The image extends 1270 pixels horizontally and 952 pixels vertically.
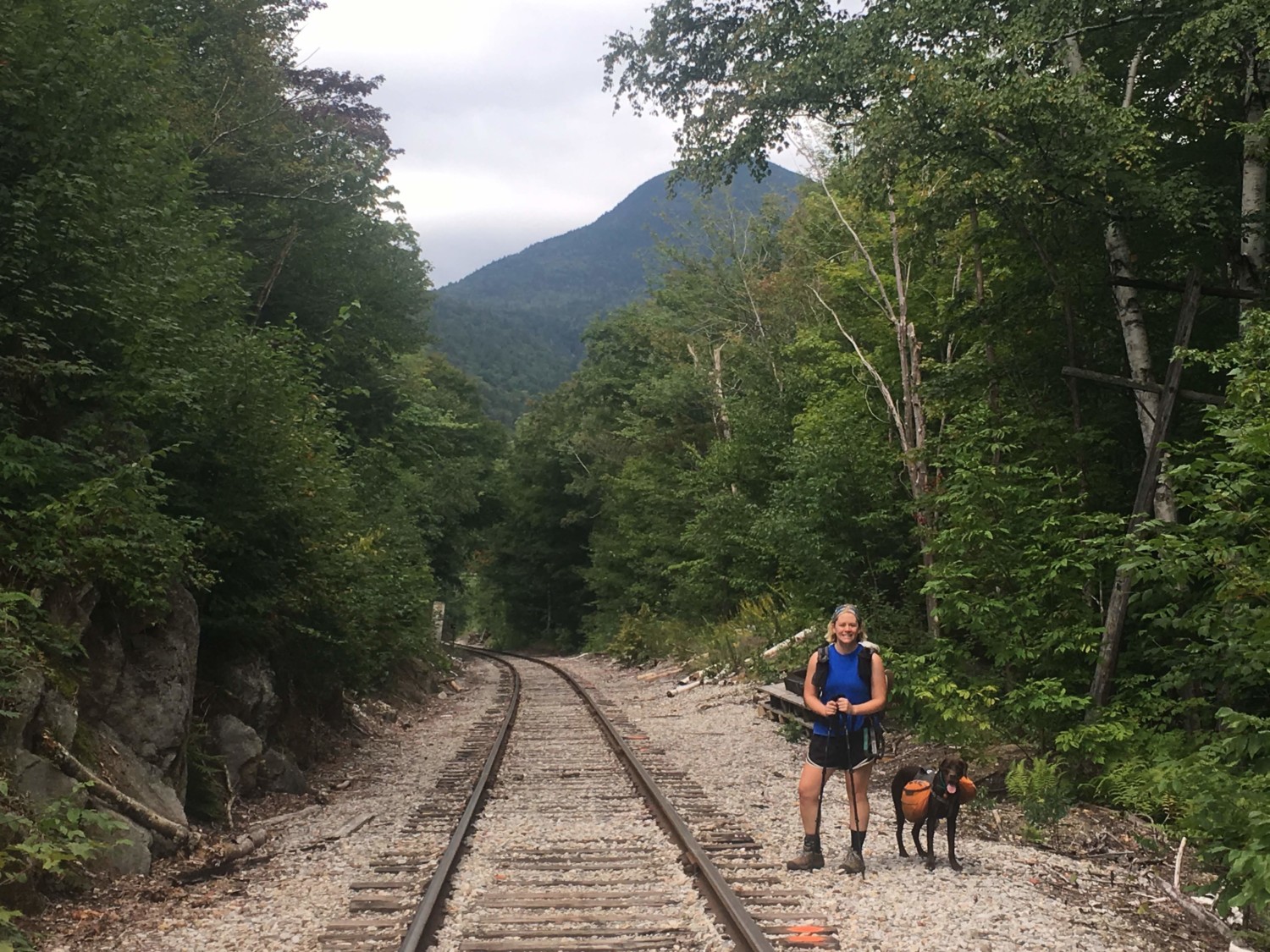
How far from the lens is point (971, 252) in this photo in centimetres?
1372

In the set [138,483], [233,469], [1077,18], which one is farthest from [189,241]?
[1077,18]

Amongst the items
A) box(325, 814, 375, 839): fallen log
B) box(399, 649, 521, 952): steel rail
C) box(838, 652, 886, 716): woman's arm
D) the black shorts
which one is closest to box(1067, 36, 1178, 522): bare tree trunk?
box(838, 652, 886, 716): woman's arm

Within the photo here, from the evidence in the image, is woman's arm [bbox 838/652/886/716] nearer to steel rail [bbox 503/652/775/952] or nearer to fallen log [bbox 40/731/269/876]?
steel rail [bbox 503/652/775/952]

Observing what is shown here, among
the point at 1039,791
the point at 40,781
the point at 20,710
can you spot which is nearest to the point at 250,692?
the point at 40,781

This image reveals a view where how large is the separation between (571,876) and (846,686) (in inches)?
88.1

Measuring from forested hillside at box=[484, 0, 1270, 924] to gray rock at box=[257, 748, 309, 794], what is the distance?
6.23 m

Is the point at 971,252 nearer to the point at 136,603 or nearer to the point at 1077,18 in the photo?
the point at 1077,18

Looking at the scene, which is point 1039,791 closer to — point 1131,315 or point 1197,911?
point 1197,911

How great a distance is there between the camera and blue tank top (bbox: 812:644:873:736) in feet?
22.0

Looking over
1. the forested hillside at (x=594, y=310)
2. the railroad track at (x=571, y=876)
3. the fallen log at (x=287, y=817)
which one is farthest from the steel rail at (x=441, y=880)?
the forested hillside at (x=594, y=310)

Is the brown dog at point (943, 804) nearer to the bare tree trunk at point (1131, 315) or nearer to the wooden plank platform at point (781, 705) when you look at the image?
Result: the bare tree trunk at point (1131, 315)

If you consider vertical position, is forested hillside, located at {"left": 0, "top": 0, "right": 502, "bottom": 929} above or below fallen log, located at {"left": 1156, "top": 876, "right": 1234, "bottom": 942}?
above

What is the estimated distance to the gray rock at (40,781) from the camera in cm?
582

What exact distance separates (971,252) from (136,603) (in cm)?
1119
